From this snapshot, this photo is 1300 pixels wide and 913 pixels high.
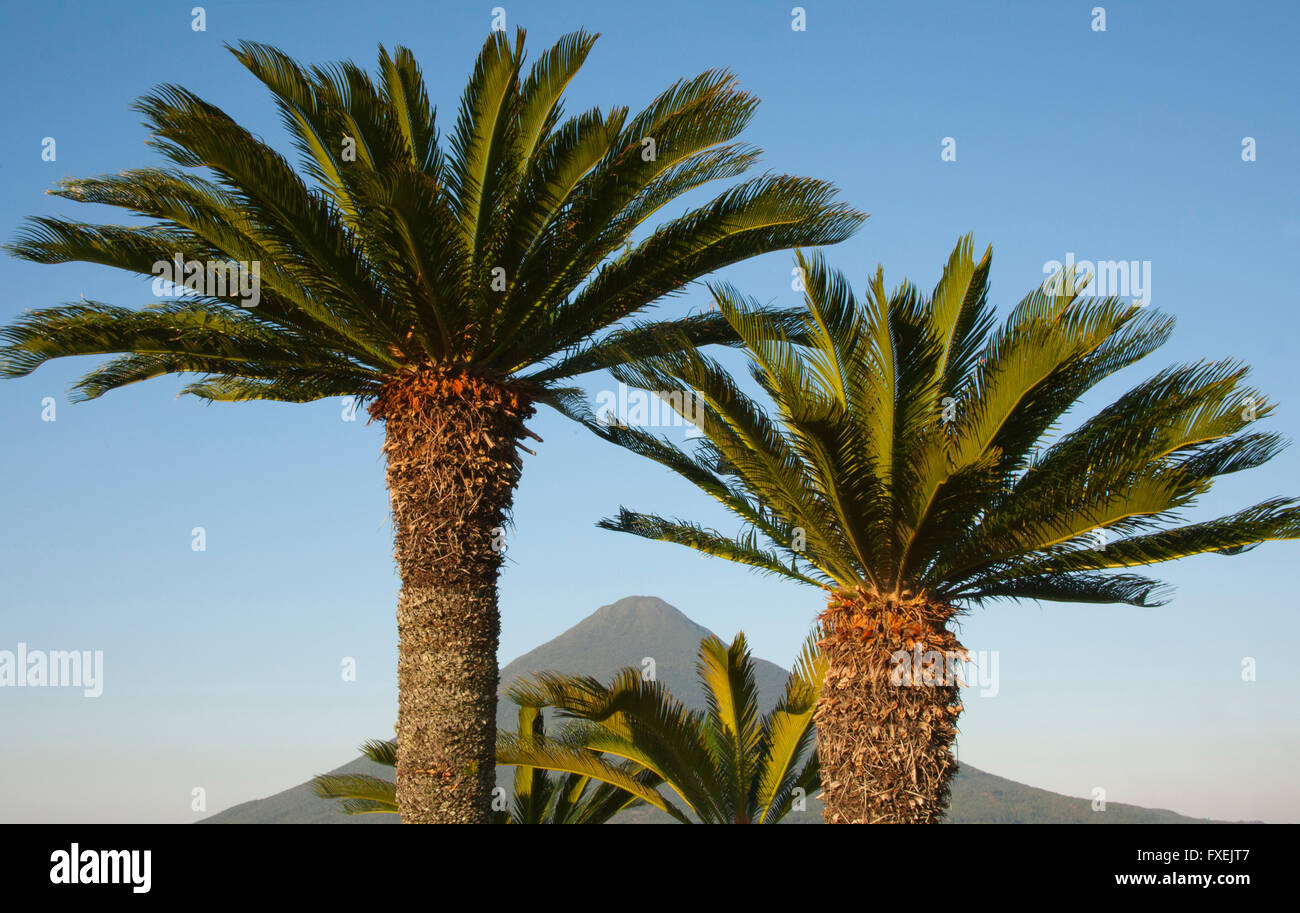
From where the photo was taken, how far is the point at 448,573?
10750mm

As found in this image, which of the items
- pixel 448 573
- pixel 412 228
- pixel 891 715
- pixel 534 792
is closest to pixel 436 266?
pixel 412 228

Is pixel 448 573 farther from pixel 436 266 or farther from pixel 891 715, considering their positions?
pixel 891 715

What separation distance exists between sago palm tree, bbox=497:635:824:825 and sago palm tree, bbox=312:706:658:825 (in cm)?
47

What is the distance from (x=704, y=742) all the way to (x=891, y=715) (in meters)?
3.89

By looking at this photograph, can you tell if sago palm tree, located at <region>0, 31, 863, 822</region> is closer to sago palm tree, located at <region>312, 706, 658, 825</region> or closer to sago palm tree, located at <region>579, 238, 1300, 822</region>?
sago palm tree, located at <region>579, 238, 1300, 822</region>

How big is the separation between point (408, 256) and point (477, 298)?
2.52 ft

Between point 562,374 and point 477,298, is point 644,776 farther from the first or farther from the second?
point 477,298

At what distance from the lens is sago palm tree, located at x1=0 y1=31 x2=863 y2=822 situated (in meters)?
10.0

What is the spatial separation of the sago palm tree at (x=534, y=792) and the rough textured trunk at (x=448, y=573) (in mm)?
4744

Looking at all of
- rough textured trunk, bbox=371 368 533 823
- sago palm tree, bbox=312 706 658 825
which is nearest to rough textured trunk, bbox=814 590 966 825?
rough textured trunk, bbox=371 368 533 823
